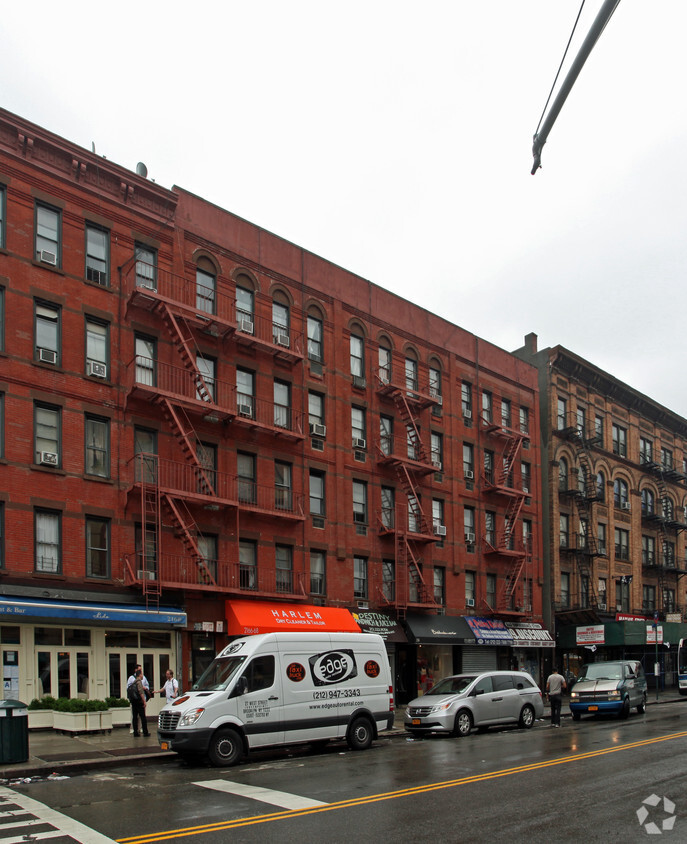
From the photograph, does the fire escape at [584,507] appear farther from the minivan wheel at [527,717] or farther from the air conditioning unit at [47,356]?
the air conditioning unit at [47,356]

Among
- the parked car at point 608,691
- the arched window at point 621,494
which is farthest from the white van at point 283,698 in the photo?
the arched window at point 621,494

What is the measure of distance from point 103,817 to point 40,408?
47.3 ft

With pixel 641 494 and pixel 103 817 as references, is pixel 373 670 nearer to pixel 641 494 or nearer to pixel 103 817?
pixel 103 817

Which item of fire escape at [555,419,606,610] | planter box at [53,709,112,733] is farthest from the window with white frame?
fire escape at [555,419,606,610]

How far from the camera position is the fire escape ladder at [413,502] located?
34.4 meters

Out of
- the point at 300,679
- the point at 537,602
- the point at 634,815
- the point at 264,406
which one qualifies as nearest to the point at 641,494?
the point at 537,602

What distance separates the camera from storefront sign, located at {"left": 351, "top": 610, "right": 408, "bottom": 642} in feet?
102

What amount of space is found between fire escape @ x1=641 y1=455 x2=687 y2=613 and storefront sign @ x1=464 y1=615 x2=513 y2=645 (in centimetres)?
1702

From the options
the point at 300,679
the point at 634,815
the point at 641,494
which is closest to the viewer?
the point at 634,815

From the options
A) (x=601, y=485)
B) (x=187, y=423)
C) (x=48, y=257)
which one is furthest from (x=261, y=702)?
(x=601, y=485)

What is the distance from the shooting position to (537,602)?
41.8m

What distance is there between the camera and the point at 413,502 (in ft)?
115

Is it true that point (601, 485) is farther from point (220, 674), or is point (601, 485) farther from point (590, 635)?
point (220, 674)

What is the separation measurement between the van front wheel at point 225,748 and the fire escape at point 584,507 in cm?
3048
